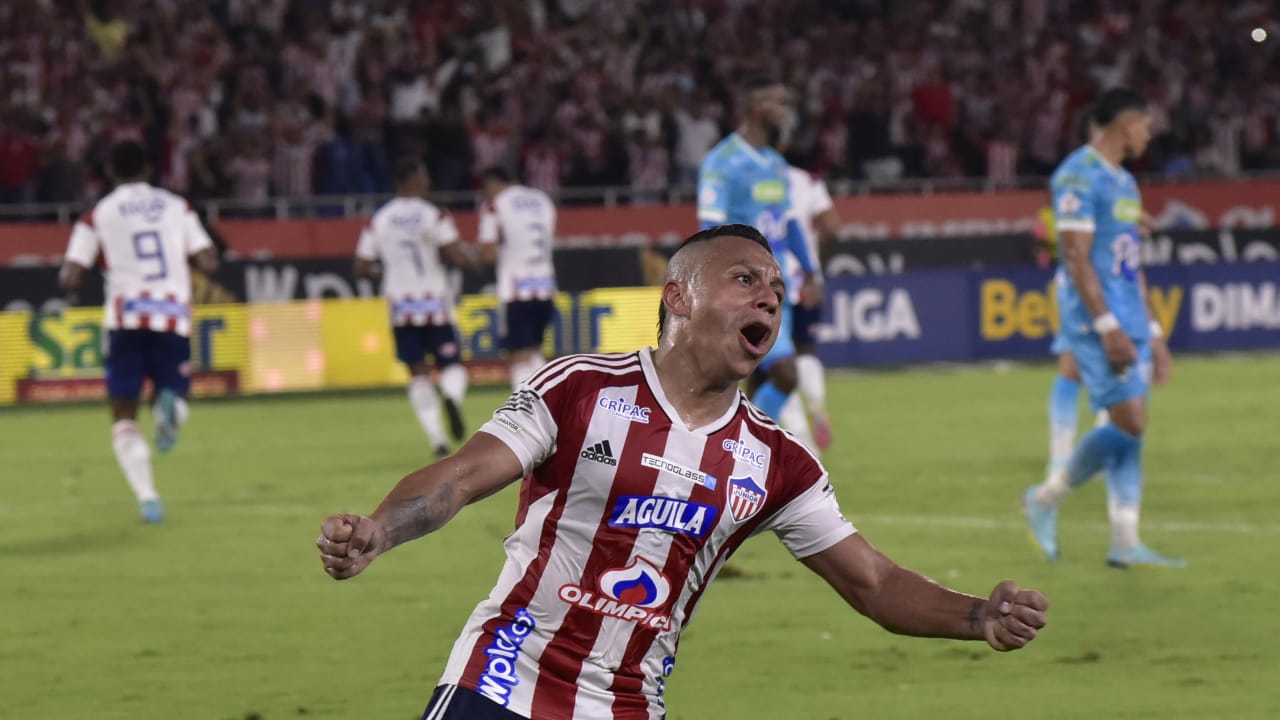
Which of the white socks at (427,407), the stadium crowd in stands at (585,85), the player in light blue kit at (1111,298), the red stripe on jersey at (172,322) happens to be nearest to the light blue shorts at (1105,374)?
the player in light blue kit at (1111,298)

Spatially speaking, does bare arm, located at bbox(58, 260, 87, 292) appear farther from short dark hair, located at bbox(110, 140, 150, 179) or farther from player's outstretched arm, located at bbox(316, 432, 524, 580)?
player's outstretched arm, located at bbox(316, 432, 524, 580)

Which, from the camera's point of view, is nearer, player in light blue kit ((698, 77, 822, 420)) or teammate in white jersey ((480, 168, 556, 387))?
player in light blue kit ((698, 77, 822, 420))

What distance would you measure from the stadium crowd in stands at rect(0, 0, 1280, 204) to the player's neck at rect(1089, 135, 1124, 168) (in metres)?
14.7

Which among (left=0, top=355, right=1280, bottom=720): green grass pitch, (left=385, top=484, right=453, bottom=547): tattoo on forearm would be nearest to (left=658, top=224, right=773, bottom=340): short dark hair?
(left=385, top=484, right=453, bottom=547): tattoo on forearm

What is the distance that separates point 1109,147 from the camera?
31.3 feet

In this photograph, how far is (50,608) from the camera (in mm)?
9219

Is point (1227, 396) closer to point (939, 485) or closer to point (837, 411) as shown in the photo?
point (837, 411)

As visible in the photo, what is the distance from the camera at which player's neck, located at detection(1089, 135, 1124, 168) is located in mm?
9547

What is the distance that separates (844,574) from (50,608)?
5701 millimetres

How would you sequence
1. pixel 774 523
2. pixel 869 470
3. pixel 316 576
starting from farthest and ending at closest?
pixel 869 470 < pixel 316 576 < pixel 774 523

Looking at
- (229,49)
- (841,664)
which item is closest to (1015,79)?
(229,49)

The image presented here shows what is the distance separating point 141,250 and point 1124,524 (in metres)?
6.05

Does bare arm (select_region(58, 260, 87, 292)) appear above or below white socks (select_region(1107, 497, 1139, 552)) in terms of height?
above

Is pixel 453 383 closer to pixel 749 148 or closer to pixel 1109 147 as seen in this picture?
pixel 749 148
